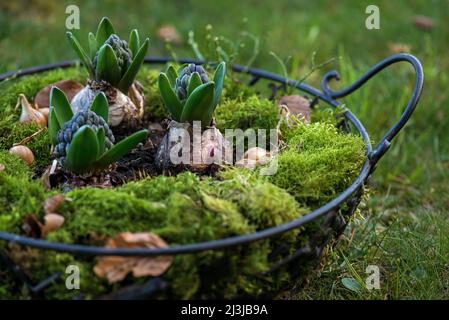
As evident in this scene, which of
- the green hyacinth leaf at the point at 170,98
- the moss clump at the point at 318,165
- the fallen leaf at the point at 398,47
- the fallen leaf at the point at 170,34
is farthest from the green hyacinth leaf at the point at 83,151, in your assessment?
the fallen leaf at the point at 398,47

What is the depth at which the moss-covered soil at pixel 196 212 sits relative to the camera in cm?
137

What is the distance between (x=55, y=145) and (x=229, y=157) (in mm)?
516

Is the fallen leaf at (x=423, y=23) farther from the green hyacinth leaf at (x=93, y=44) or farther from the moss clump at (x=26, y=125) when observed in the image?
the green hyacinth leaf at (x=93, y=44)

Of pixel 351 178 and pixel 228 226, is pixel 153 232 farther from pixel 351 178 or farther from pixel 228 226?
pixel 351 178

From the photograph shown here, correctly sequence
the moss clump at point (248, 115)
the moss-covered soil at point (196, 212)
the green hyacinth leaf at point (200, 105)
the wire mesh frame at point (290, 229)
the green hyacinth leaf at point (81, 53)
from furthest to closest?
the moss clump at point (248, 115)
the green hyacinth leaf at point (81, 53)
the green hyacinth leaf at point (200, 105)
the moss-covered soil at point (196, 212)
the wire mesh frame at point (290, 229)

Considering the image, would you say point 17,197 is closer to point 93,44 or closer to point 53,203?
point 53,203

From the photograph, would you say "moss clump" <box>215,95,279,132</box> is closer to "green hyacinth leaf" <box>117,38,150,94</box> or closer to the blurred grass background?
"green hyacinth leaf" <box>117,38,150,94</box>

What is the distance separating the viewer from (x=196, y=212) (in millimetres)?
1454

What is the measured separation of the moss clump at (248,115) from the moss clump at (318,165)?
0.24 m

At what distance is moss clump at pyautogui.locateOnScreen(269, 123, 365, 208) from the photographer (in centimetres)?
161

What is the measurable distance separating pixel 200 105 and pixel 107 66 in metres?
0.39

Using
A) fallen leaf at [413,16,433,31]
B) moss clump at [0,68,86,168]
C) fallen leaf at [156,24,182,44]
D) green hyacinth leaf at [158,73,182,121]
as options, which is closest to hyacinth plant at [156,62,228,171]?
green hyacinth leaf at [158,73,182,121]

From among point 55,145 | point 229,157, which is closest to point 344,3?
point 229,157
